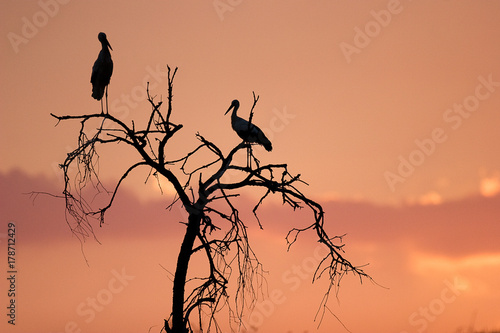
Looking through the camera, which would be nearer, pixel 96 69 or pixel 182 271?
pixel 182 271

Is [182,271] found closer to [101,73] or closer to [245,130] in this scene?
[245,130]

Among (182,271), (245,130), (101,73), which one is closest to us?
(182,271)

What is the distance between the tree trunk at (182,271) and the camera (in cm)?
713

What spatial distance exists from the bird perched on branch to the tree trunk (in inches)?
112

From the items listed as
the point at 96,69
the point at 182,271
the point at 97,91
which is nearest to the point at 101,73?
the point at 96,69

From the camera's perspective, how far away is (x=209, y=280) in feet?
23.2

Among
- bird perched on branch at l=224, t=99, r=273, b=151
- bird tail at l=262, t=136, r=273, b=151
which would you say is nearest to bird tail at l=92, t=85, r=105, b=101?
bird perched on branch at l=224, t=99, r=273, b=151

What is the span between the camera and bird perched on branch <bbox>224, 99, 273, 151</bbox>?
33.8ft

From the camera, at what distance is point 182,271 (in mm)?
7246

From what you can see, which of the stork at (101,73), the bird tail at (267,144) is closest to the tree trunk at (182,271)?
the bird tail at (267,144)

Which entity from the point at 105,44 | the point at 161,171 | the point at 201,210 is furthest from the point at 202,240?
the point at 105,44

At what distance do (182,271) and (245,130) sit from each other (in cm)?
413

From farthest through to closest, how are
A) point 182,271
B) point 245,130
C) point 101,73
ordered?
1. point 245,130
2. point 101,73
3. point 182,271

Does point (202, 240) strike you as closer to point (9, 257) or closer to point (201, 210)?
point (201, 210)
